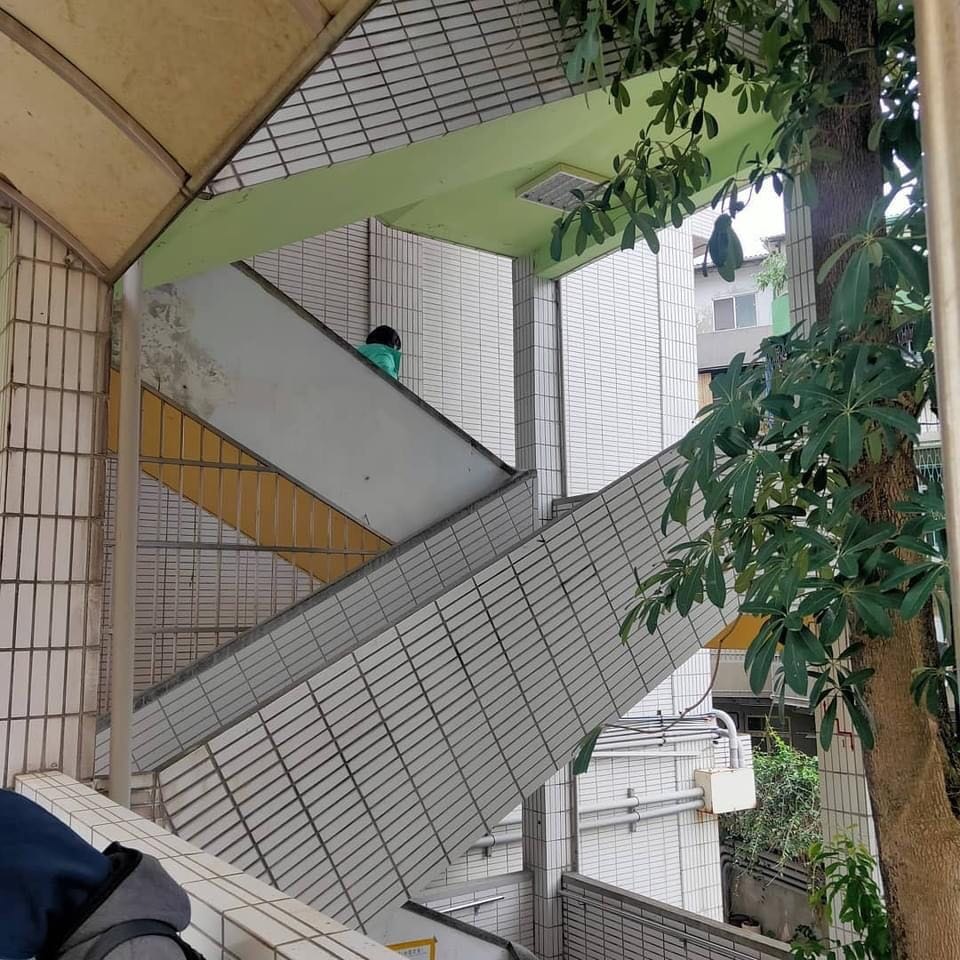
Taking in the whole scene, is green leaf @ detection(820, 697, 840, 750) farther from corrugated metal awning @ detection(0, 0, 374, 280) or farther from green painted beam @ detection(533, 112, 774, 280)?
green painted beam @ detection(533, 112, 774, 280)

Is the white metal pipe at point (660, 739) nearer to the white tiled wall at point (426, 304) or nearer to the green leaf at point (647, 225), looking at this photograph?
the white tiled wall at point (426, 304)

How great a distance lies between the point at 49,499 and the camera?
7.80 feet

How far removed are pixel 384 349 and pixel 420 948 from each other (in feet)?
11.7

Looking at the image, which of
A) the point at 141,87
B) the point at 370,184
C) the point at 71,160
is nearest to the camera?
the point at 141,87

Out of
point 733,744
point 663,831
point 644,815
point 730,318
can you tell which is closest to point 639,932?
point 644,815

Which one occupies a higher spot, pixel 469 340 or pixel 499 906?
pixel 469 340

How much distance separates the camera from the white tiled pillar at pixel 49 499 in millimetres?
2287

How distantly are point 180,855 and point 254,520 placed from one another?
336cm

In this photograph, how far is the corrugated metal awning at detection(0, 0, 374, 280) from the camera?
141 cm

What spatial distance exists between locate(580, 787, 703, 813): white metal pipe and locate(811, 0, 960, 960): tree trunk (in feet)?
16.4

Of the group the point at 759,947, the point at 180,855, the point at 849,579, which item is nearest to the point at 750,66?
the point at 849,579

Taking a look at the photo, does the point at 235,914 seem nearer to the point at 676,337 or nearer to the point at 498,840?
the point at 498,840

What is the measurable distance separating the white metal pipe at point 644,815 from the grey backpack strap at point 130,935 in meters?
6.04

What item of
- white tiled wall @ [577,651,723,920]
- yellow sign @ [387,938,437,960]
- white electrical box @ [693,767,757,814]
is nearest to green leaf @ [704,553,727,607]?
yellow sign @ [387,938,437,960]
